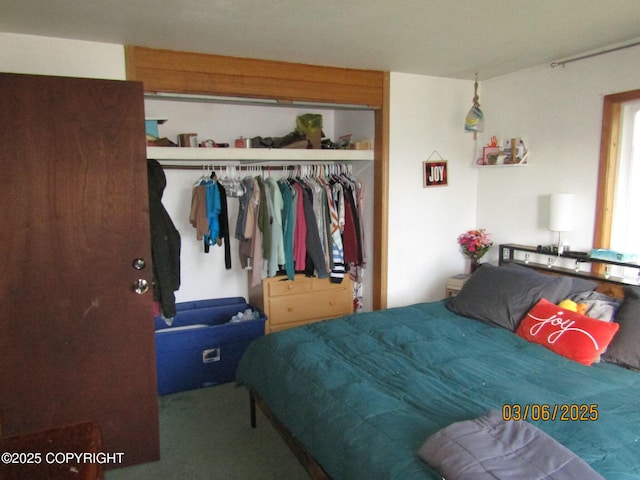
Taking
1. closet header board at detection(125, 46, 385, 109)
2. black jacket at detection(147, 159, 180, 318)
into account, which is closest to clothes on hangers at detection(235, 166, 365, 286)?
closet header board at detection(125, 46, 385, 109)

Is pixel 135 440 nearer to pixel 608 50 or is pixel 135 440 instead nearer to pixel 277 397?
pixel 277 397

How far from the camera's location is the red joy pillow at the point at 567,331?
2279 mm

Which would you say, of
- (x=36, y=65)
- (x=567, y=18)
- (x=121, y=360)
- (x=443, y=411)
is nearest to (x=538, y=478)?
(x=443, y=411)

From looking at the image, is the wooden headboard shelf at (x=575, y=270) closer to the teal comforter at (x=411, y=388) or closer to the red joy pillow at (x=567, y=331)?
the red joy pillow at (x=567, y=331)

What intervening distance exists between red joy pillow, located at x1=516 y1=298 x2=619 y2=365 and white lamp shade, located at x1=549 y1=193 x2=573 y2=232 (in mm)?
737

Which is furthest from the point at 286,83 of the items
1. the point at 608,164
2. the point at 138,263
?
the point at 608,164

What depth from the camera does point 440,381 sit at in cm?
207

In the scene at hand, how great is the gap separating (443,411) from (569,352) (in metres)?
0.91

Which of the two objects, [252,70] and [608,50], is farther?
[252,70]

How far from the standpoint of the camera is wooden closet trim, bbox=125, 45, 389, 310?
2926 millimetres

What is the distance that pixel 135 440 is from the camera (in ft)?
8.18

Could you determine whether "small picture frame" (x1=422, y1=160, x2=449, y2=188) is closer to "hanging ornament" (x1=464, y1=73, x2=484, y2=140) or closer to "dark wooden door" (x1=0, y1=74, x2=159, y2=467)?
"hanging ornament" (x1=464, y1=73, x2=484, y2=140)

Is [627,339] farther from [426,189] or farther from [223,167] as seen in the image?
[223,167]

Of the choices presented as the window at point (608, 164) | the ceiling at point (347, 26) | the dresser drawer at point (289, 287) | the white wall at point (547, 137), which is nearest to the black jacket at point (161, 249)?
the ceiling at point (347, 26)
